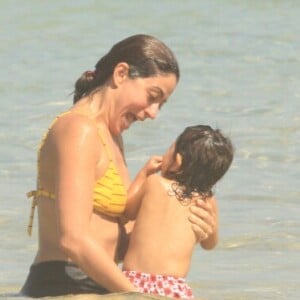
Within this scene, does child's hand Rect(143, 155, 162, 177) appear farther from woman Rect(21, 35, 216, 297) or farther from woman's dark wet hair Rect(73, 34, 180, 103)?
woman's dark wet hair Rect(73, 34, 180, 103)

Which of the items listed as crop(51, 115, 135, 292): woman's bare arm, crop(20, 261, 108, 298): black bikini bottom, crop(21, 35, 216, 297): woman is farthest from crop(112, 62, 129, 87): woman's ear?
crop(20, 261, 108, 298): black bikini bottom

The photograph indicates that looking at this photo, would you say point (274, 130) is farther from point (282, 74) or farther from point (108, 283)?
point (108, 283)

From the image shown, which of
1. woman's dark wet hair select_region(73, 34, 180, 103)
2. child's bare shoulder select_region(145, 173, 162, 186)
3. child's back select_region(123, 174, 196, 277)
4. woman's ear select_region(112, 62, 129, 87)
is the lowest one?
child's back select_region(123, 174, 196, 277)

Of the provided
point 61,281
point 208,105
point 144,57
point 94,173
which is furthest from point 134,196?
point 208,105

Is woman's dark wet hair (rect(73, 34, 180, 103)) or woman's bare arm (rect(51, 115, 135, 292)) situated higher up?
woman's dark wet hair (rect(73, 34, 180, 103))

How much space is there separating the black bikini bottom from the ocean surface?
342mm

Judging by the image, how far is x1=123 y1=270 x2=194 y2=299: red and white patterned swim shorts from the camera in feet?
15.2

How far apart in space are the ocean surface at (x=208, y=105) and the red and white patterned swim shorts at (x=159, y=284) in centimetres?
57

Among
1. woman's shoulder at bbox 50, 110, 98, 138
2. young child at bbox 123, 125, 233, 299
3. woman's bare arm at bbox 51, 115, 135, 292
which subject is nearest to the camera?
woman's bare arm at bbox 51, 115, 135, 292

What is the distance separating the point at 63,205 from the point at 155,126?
5298mm

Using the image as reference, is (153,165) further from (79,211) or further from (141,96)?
(79,211)

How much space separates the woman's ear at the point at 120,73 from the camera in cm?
460

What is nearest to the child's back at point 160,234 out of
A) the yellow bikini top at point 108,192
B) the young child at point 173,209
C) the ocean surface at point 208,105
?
the young child at point 173,209

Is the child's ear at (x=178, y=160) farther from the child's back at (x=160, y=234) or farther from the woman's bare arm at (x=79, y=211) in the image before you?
the woman's bare arm at (x=79, y=211)
